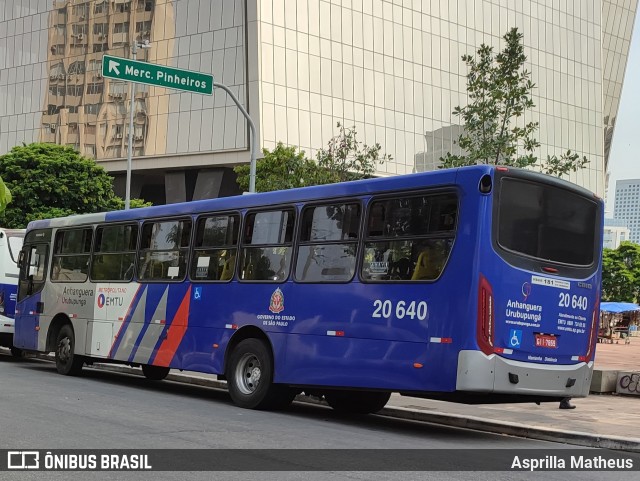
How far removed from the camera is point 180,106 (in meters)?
62.8

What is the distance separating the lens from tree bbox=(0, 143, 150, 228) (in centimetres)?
4775

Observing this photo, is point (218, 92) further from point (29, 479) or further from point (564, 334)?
point (29, 479)

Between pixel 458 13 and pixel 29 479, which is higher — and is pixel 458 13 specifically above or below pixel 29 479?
above

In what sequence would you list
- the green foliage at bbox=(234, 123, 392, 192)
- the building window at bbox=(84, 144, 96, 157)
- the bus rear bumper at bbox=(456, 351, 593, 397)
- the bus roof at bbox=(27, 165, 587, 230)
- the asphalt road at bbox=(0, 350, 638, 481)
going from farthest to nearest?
the building window at bbox=(84, 144, 96, 157), the green foliage at bbox=(234, 123, 392, 192), the bus roof at bbox=(27, 165, 587, 230), the bus rear bumper at bbox=(456, 351, 593, 397), the asphalt road at bbox=(0, 350, 638, 481)

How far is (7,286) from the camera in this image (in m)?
23.8

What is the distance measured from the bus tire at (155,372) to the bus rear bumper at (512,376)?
942cm

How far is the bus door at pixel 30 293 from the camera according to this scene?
20.9m

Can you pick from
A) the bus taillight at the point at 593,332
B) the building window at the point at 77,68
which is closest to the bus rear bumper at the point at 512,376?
the bus taillight at the point at 593,332

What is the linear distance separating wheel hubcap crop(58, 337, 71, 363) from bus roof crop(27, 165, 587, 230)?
236cm

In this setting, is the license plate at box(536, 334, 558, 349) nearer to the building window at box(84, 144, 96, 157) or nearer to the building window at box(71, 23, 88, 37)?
the building window at box(84, 144, 96, 157)

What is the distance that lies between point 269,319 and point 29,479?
6.82 m

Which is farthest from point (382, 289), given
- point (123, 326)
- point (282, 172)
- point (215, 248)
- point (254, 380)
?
point (282, 172)

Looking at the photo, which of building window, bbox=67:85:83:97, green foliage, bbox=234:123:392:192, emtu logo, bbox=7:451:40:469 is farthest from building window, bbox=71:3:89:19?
emtu logo, bbox=7:451:40:469

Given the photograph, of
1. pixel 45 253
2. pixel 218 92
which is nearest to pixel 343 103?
pixel 218 92
